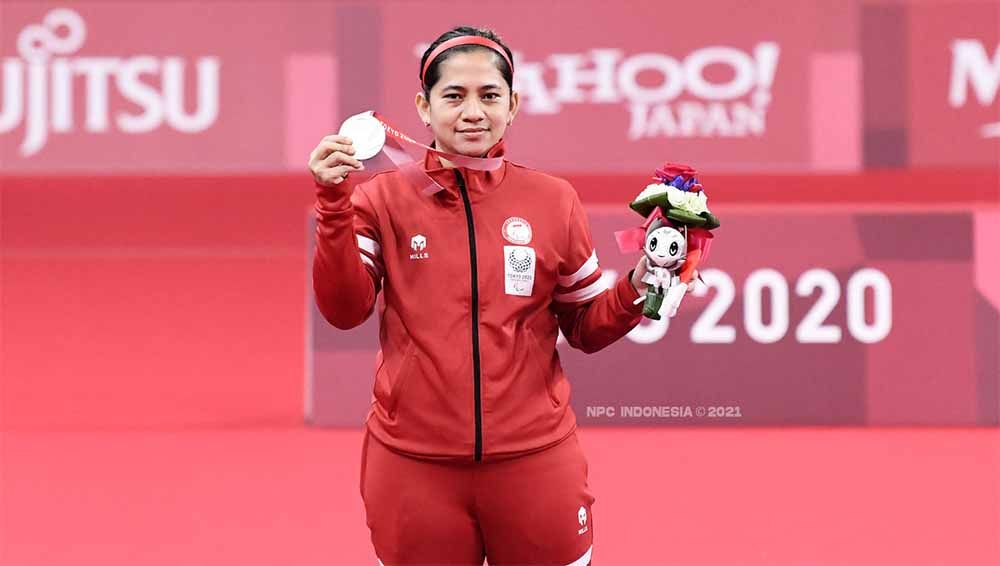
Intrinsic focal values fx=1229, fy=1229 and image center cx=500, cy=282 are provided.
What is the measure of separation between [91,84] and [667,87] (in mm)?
3175

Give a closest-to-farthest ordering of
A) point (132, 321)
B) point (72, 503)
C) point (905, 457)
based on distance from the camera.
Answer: point (72, 503) < point (905, 457) < point (132, 321)

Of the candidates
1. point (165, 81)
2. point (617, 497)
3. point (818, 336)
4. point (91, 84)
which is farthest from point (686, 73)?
point (91, 84)

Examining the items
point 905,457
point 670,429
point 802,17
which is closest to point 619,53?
point 802,17

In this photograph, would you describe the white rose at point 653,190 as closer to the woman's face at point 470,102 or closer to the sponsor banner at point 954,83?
the woman's face at point 470,102

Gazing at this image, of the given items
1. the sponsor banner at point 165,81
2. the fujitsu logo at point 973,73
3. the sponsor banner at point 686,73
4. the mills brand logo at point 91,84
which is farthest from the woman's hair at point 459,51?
the fujitsu logo at point 973,73

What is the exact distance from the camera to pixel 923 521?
4098 mm

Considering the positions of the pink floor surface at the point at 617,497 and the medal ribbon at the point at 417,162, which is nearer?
the medal ribbon at the point at 417,162

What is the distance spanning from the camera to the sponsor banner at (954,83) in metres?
6.52

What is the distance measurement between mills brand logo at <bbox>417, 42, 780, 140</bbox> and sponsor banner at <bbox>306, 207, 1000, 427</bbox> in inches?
44.6

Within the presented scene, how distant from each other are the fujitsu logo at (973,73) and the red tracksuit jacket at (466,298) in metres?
4.97

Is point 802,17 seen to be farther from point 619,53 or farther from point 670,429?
point 670,429

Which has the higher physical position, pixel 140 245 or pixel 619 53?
pixel 619 53

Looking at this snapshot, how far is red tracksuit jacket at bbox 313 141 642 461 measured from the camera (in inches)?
82.9

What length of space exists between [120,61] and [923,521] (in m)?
4.83
